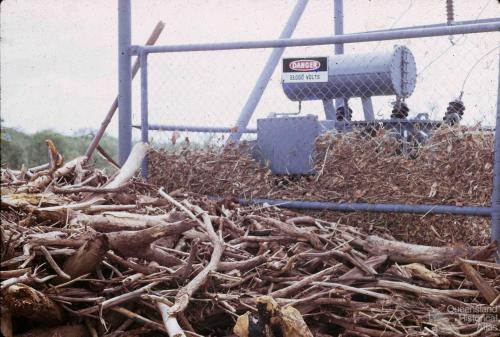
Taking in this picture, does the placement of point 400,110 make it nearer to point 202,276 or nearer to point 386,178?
point 386,178

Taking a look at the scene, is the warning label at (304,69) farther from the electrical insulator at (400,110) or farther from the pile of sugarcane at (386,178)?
the electrical insulator at (400,110)

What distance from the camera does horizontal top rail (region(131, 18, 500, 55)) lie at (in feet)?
15.4

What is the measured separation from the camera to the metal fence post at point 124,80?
604 cm

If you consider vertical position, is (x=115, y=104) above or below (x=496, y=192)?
above

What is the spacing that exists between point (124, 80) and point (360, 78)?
89.8 inches

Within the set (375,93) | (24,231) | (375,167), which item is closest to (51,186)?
(24,231)

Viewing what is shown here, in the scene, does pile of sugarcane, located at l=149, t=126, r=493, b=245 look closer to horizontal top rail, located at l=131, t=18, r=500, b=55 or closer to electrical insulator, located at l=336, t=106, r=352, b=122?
horizontal top rail, located at l=131, t=18, r=500, b=55

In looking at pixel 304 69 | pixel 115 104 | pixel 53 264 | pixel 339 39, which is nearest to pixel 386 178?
pixel 339 39

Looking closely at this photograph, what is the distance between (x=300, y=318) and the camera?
298 centimetres

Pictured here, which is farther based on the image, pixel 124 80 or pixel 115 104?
pixel 115 104

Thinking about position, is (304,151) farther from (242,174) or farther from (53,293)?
(53,293)

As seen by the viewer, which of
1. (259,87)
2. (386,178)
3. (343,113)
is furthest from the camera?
(259,87)

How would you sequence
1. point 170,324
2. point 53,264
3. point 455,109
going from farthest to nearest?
point 455,109, point 53,264, point 170,324

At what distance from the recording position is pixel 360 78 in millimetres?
6195
